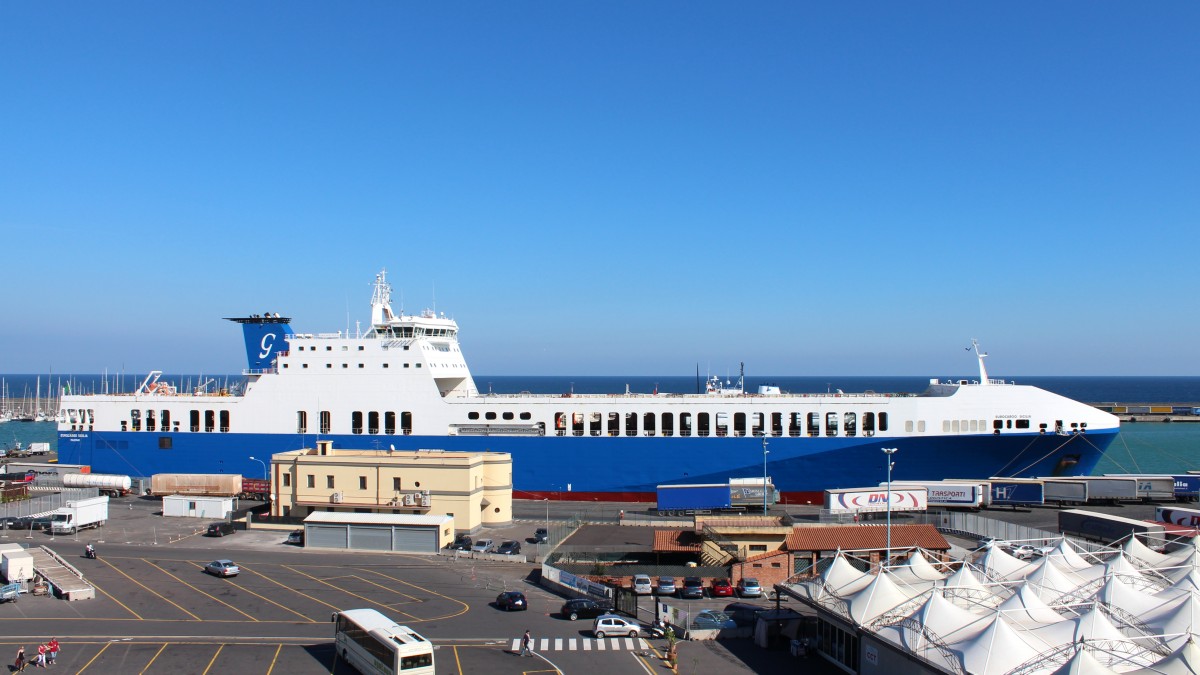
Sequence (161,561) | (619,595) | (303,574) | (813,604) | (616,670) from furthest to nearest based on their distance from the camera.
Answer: (161,561) < (303,574) < (619,595) < (813,604) < (616,670)

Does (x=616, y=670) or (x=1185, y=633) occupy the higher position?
(x=1185, y=633)

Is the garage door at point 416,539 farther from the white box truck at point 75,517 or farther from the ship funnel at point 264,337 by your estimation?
the ship funnel at point 264,337

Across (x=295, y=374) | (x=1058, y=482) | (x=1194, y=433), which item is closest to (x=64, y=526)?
(x=295, y=374)

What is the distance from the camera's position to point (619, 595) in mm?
26047

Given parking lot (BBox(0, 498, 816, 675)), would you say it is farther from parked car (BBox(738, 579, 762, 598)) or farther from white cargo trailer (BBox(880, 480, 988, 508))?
white cargo trailer (BBox(880, 480, 988, 508))

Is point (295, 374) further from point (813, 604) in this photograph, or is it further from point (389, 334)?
point (813, 604)

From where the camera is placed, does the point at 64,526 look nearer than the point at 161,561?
No

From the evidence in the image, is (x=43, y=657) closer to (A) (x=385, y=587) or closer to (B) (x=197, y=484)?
(A) (x=385, y=587)

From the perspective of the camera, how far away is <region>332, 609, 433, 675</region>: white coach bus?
18.9 meters

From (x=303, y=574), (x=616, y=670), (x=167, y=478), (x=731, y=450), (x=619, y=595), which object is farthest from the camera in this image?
(x=167, y=478)

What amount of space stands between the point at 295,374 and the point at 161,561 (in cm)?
1704

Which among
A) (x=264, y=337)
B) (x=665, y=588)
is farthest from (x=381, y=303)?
(x=665, y=588)

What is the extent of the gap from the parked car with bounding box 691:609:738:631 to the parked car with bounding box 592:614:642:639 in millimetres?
1782

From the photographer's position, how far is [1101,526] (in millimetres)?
34562
